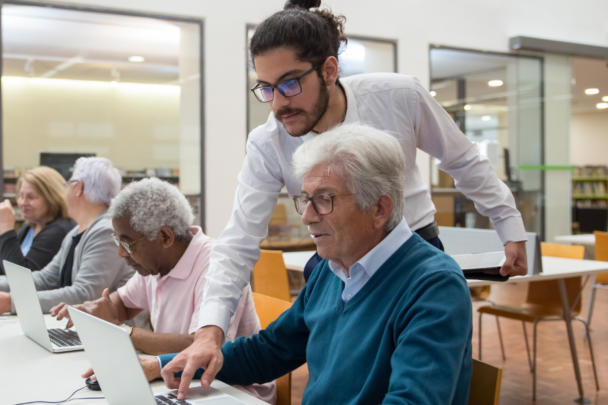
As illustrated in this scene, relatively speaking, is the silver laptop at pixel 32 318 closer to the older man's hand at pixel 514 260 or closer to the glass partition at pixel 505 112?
the older man's hand at pixel 514 260

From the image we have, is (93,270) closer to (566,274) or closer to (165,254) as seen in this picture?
(165,254)

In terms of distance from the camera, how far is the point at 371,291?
1.26m

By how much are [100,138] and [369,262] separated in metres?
5.79

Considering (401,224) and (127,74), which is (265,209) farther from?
(127,74)

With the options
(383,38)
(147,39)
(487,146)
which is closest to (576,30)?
(487,146)

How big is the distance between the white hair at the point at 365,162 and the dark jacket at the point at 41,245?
7.22ft

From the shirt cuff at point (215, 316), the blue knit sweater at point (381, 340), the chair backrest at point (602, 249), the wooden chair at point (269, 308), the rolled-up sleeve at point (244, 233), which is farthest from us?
the chair backrest at point (602, 249)

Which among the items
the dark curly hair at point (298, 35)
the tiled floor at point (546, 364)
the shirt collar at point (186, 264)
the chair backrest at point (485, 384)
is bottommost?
the tiled floor at point (546, 364)

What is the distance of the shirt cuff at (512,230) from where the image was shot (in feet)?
6.33

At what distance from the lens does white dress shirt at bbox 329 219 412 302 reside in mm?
1271

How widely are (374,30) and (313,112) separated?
5.25 meters

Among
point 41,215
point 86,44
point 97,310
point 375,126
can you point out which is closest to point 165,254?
point 97,310

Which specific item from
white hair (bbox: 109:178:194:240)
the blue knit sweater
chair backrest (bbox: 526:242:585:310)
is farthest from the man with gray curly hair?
chair backrest (bbox: 526:242:585:310)

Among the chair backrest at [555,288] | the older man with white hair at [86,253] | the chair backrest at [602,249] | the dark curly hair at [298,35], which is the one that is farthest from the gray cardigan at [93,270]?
the chair backrest at [602,249]
